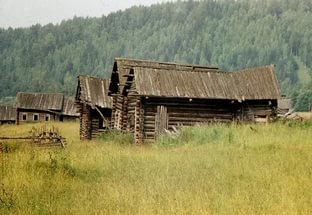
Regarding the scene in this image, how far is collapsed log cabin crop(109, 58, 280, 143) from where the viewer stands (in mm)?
25766

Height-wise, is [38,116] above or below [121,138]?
below

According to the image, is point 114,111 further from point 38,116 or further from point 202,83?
point 38,116

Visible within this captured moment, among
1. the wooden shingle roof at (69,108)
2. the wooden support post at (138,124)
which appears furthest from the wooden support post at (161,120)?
the wooden shingle roof at (69,108)

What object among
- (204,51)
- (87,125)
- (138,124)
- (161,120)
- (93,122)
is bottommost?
(87,125)

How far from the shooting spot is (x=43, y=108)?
73.3m

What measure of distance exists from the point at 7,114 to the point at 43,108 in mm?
11852

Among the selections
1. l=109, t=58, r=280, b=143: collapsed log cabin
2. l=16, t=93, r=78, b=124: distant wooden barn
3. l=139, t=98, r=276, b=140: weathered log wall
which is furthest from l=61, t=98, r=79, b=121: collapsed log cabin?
l=139, t=98, r=276, b=140: weathered log wall

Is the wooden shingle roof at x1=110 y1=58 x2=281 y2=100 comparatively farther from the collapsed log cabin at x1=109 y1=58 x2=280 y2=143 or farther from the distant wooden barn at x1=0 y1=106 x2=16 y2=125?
the distant wooden barn at x1=0 y1=106 x2=16 y2=125

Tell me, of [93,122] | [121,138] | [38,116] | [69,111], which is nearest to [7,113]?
[38,116]

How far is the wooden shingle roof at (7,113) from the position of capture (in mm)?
80625

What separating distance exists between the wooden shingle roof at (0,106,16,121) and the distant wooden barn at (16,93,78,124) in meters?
8.80

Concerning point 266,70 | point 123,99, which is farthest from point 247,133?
point 123,99

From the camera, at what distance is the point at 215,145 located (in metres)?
16.8

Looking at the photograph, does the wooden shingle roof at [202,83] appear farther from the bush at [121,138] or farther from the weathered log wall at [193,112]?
the bush at [121,138]
